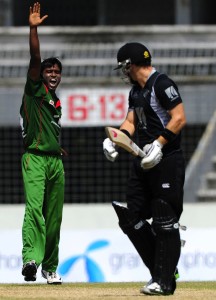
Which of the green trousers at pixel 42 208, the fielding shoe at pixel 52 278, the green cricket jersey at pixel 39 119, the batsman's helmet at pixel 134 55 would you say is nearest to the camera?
the batsman's helmet at pixel 134 55

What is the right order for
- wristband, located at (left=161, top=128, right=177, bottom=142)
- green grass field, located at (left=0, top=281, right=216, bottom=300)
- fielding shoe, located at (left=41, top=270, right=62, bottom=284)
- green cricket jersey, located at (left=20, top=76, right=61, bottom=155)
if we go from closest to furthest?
1. green grass field, located at (left=0, top=281, right=216, bottom=300)
2. wristband, located at (left=161, top=128, right=177, bottom=142)
3. green cricket jersey, located at (left=20, top=76, right=61, bottom=155)
4. fielding shoe, located at (left=41, top=270, right=62, bottom=284)

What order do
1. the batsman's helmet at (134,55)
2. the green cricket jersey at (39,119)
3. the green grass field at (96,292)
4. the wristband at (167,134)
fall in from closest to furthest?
the green grass field at (96,292), the wristband at (167,134), the batsman's helmet at (134,55), the green cricket jersey at (39,119)

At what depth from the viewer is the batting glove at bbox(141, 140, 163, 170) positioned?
30.3 ft

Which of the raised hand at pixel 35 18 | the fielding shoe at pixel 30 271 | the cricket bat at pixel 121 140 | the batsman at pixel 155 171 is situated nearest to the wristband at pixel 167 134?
the batsman at pixel 155 171

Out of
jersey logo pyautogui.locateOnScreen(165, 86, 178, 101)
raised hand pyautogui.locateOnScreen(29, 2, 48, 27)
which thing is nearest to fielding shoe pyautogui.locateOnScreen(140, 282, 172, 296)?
jersey logo pyautogui.locateOnScreen(165, 86, 178, 101)

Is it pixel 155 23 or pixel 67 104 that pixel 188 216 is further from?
pixel 155 23

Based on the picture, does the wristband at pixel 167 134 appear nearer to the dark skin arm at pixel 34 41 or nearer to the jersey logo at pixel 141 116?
the jersey logo at pixel 141 116

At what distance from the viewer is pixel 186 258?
49.8 feet

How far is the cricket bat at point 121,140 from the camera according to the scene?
9273 millimetres

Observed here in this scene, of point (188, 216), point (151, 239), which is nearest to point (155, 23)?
point (188, 216)

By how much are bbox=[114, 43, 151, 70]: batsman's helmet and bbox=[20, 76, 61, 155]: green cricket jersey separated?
1507mm

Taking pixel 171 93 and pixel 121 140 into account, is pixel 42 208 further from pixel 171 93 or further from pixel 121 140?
pixel 171 93

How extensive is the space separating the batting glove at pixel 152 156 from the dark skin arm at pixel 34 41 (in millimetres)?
1781

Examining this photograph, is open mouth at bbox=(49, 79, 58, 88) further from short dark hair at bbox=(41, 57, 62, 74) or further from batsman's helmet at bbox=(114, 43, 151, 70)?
batsman's helmet at bbox=(114, 43, 151, 70)
